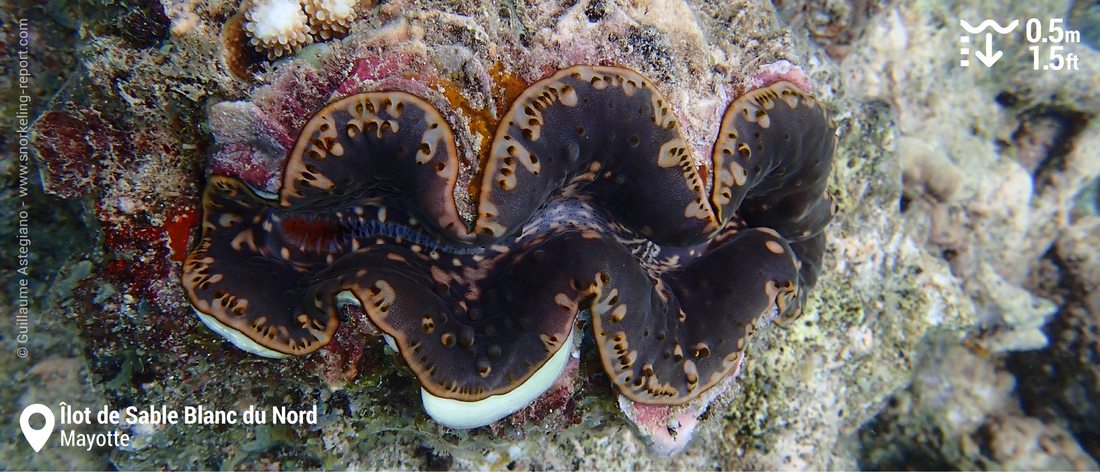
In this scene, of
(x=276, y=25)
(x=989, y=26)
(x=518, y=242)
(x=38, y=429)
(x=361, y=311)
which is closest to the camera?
(x=276, y=25)

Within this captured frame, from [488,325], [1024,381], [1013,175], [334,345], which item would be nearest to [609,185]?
[488,325]

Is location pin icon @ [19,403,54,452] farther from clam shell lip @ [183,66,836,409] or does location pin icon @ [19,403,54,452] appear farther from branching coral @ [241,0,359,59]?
branching coral @ [241,0,359,59]

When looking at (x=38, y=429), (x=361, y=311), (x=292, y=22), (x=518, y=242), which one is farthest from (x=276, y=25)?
(x=38, y=429)

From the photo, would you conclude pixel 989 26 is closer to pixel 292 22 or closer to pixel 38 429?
pixel 292 22

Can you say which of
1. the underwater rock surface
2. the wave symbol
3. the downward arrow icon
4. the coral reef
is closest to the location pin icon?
the underwater rock surface

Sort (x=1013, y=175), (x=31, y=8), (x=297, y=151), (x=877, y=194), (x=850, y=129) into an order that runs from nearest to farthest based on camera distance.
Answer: (x=297, y=151), (x=31, y=8), (x=850, y=129), (x=877, y=194), (x=1013, y=175)

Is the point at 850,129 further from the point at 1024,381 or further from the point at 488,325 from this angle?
the point at 1024,381

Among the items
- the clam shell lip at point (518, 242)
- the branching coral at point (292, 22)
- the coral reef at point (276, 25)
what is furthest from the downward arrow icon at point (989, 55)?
the coral reef at point (276, 25)
